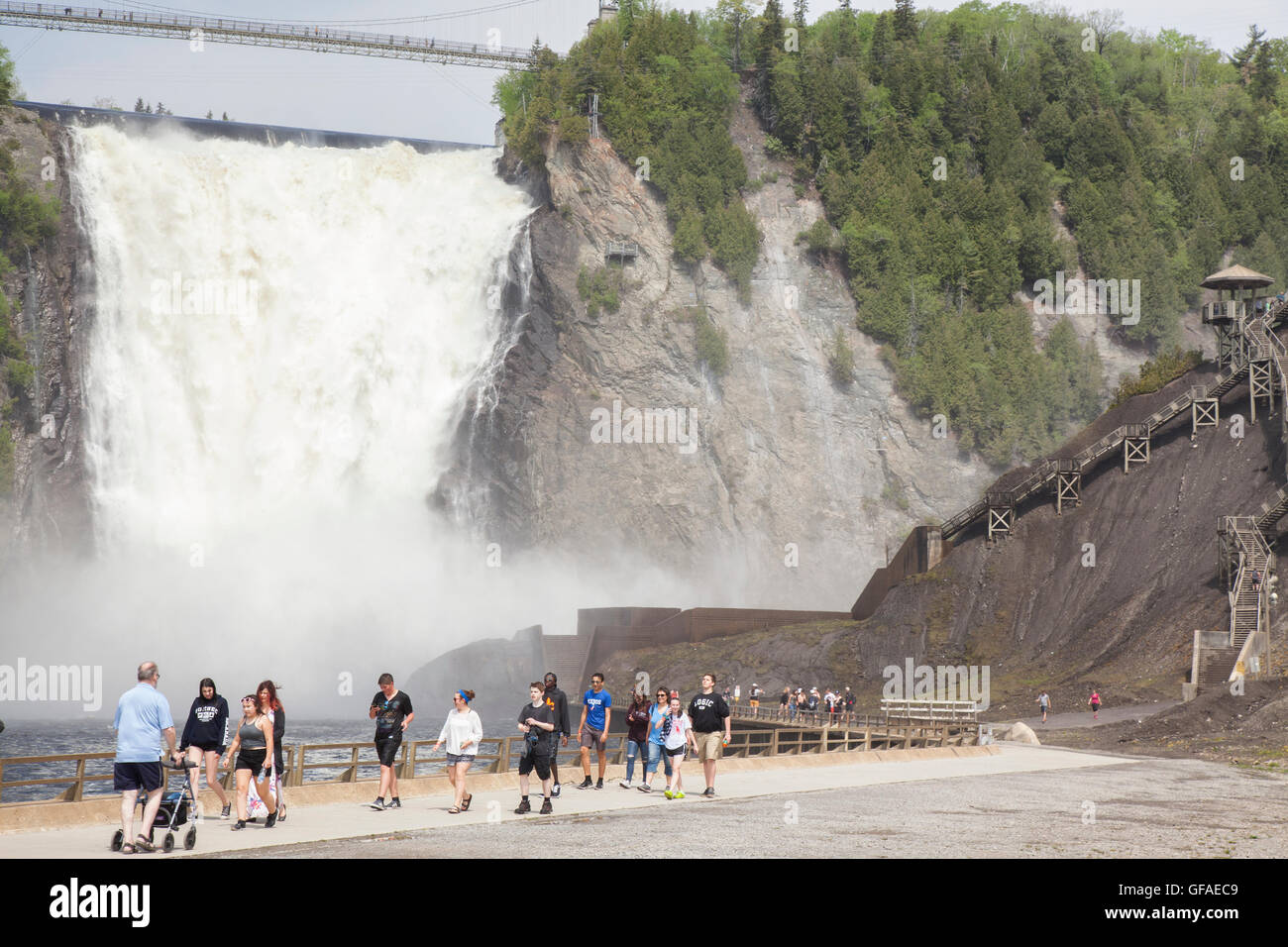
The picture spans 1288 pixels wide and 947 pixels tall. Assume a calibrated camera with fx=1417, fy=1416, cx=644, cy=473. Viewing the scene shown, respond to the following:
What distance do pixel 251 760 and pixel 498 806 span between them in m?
4.20

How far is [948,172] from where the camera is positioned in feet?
347

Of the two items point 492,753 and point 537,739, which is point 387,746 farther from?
point 492,753

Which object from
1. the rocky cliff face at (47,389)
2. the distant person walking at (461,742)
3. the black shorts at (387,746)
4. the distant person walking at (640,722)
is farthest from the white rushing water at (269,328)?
the distant person walking at (461,742)
